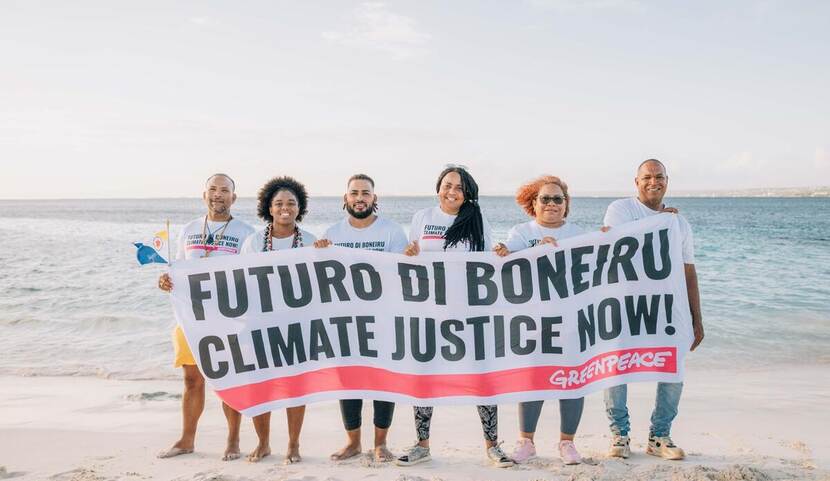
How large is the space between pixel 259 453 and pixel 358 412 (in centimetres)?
73

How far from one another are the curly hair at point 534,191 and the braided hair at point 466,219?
399 mm

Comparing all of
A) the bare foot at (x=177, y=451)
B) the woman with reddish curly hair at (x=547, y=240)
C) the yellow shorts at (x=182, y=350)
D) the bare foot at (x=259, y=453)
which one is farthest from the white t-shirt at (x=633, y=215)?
the bare foot at (x=177, y=451)

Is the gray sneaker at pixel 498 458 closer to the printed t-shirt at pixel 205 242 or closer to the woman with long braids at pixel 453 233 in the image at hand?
the woman with long braids at pixel 453 233

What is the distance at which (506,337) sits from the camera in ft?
12.0

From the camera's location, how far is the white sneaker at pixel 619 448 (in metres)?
3.73

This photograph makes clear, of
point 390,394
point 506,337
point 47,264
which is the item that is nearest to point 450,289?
point 506,337

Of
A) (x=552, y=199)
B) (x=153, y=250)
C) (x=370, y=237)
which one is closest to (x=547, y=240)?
(x=552, y=199)

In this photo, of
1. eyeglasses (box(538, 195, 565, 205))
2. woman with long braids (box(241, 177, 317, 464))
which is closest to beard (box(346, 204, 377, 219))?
woman with long braids (box(241, 177, 317, 464))

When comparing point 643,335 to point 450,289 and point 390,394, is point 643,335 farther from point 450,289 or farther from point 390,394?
point 390,394

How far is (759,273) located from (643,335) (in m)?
14.3

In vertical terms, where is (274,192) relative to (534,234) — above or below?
above

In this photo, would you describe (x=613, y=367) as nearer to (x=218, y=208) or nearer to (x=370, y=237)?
(x=370, y=237)

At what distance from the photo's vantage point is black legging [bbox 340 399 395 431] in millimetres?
3643

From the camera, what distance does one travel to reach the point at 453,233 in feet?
11.9
